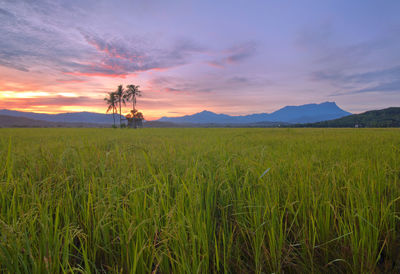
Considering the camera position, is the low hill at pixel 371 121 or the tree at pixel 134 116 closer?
the tree at pixel 134 116

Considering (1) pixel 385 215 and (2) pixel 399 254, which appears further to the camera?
(1) pixel 385 215

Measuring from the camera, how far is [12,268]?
0.98 meters

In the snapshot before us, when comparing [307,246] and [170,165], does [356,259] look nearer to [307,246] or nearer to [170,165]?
[307,246]

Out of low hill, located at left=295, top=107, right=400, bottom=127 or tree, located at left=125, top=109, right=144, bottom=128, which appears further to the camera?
low hill, located at left=295, top=107, right=400, bottom=127

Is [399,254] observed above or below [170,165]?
below

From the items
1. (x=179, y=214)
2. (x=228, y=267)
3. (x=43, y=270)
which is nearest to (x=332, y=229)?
(x=228, y=267)

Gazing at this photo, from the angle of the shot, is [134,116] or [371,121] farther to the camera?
[371,121]

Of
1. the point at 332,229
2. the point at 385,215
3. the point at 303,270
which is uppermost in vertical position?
the point at 385,215

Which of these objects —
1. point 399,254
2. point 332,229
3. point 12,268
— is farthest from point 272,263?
point 12,268

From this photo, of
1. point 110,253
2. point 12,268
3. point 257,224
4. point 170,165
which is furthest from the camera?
point 170,165

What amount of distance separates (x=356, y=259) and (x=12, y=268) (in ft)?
6.66

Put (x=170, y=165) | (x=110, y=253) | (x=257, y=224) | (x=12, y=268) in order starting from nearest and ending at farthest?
(x=12, y=268) → (x=110, y=253) → (x=257, y=224) → (x=170, y=165)

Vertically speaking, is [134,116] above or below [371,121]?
above

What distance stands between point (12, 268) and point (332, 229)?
7.08ft
